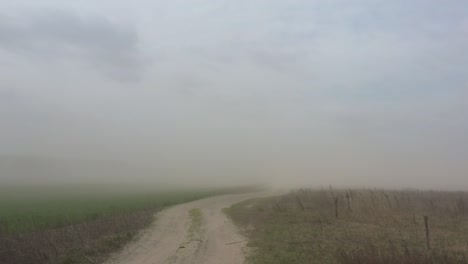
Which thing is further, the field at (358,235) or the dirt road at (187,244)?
the dirt road at (187,244)

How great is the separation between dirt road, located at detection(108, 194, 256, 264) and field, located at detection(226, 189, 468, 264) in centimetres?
105

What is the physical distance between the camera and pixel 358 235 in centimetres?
2152

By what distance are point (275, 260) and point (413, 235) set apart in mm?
10397

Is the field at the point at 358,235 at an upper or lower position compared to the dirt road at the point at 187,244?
lower

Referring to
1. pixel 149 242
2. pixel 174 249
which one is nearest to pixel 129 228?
pixel 149 242

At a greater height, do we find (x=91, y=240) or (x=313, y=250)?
(x=91, y=240)

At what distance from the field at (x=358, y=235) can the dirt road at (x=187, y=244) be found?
3.44ft

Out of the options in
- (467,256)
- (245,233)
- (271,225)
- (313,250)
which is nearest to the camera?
(467,256)

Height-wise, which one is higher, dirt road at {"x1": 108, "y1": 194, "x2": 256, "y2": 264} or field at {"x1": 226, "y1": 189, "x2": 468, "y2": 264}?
dirt road at {"x1": 108, "y1": 194, "x2": 256, "y2": 264}

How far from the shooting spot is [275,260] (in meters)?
16.0

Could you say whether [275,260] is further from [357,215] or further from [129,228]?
[357,215]

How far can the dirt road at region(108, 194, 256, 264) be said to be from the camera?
16359 millimetres

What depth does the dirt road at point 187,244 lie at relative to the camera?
53.7 feet

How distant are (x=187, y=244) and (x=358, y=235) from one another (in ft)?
31.9
